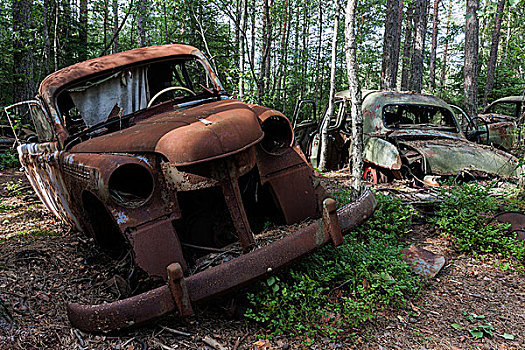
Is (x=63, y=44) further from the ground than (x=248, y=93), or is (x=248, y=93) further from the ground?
(x=63, y=44)

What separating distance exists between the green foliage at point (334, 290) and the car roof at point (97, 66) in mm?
2703

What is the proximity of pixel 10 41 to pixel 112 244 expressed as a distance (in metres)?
9.02

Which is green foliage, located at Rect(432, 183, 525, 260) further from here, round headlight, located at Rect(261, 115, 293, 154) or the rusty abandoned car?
round headlight, located at Rect(261, 115, 293, 154)

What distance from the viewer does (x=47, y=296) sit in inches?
112

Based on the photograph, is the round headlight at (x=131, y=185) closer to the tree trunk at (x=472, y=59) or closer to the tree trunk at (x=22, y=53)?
the tree trunk at (x=22, y=53)

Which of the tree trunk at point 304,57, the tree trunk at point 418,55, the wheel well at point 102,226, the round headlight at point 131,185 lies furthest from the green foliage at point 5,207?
the tree trunk at point 418,55

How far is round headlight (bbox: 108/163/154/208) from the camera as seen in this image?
8.10 feet

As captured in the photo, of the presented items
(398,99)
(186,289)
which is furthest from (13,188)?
(398,99)

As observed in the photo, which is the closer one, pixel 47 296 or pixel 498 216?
pixel 47 296

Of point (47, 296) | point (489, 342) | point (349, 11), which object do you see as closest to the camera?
point (489, 342)

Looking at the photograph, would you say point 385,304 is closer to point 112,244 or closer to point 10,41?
point 112,244

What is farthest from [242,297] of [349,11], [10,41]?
[10,41]

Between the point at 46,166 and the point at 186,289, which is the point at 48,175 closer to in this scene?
the point at 46,166

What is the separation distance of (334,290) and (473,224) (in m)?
2.00
